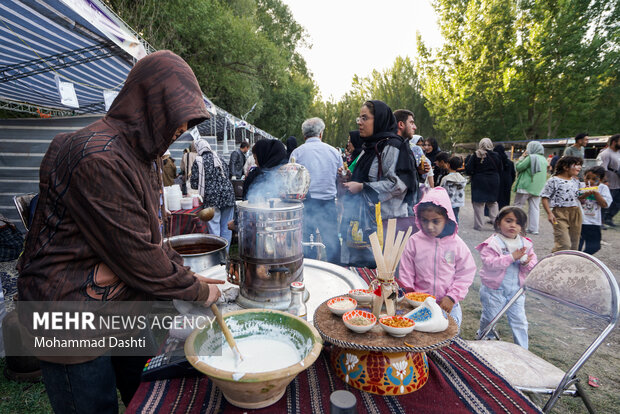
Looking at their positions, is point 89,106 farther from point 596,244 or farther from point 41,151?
point 596,244

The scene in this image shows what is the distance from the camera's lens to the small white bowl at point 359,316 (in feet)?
4.42

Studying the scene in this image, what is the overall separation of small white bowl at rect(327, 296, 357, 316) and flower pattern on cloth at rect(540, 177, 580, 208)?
522 cm

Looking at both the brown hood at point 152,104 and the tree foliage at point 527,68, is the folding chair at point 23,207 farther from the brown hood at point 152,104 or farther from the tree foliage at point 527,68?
the tree foliage at point 527,68

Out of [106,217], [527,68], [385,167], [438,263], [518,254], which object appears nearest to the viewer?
[106,217]

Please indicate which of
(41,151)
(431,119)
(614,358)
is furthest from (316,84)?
(614,358)

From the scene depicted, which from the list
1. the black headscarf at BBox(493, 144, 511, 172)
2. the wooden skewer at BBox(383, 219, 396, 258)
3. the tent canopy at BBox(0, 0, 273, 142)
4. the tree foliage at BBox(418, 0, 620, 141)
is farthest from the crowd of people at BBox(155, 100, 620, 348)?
the tree foliage at BBox(418, 0, 620, 141)

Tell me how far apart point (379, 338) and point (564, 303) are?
1.74 m

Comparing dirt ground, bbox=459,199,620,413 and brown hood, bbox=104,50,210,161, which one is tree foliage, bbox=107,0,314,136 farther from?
dirt ground, bbox=459,199,620,413

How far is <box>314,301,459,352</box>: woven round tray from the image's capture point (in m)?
1.26

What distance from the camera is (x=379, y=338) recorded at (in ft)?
4.39

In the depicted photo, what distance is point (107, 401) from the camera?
142 cm

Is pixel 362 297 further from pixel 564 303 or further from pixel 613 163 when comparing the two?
pixel 613 163

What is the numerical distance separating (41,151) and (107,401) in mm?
7626

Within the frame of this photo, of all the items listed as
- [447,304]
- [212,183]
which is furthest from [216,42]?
[447,304]
